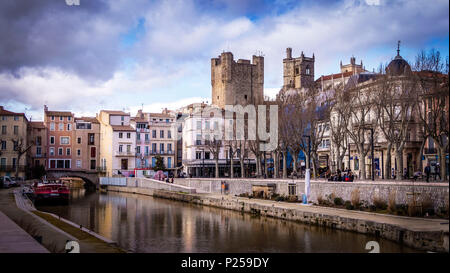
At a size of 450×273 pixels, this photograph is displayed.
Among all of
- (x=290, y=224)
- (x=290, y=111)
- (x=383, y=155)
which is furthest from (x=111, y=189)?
(x=290, y=224)

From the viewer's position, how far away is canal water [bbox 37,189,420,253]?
64.6ft

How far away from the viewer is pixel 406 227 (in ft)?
60.5

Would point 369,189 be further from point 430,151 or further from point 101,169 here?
point 101,169

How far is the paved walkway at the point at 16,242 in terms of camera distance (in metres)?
13.1

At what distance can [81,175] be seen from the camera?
7138 cm

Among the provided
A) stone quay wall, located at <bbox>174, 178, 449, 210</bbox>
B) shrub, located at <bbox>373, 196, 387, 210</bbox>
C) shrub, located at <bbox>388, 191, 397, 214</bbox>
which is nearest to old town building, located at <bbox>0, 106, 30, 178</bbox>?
stone quay wall, located at <bbox>174, 178, 449, 210</bbox>

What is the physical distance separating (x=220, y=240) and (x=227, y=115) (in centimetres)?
4686

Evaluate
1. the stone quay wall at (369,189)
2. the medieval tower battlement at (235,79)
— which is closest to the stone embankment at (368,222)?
the stone quay wall at (369,189)

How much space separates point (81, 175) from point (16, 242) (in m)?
58.8

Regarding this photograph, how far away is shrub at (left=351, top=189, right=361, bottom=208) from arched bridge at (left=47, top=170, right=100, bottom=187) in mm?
52004

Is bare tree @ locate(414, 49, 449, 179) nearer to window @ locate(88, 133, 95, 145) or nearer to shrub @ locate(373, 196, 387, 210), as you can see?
shrub @ locate(373, 196, 387, 210)

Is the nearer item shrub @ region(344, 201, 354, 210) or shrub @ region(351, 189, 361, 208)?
shrub @ region(344, 201, 354, 210)

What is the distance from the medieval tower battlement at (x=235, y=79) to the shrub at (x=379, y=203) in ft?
200
